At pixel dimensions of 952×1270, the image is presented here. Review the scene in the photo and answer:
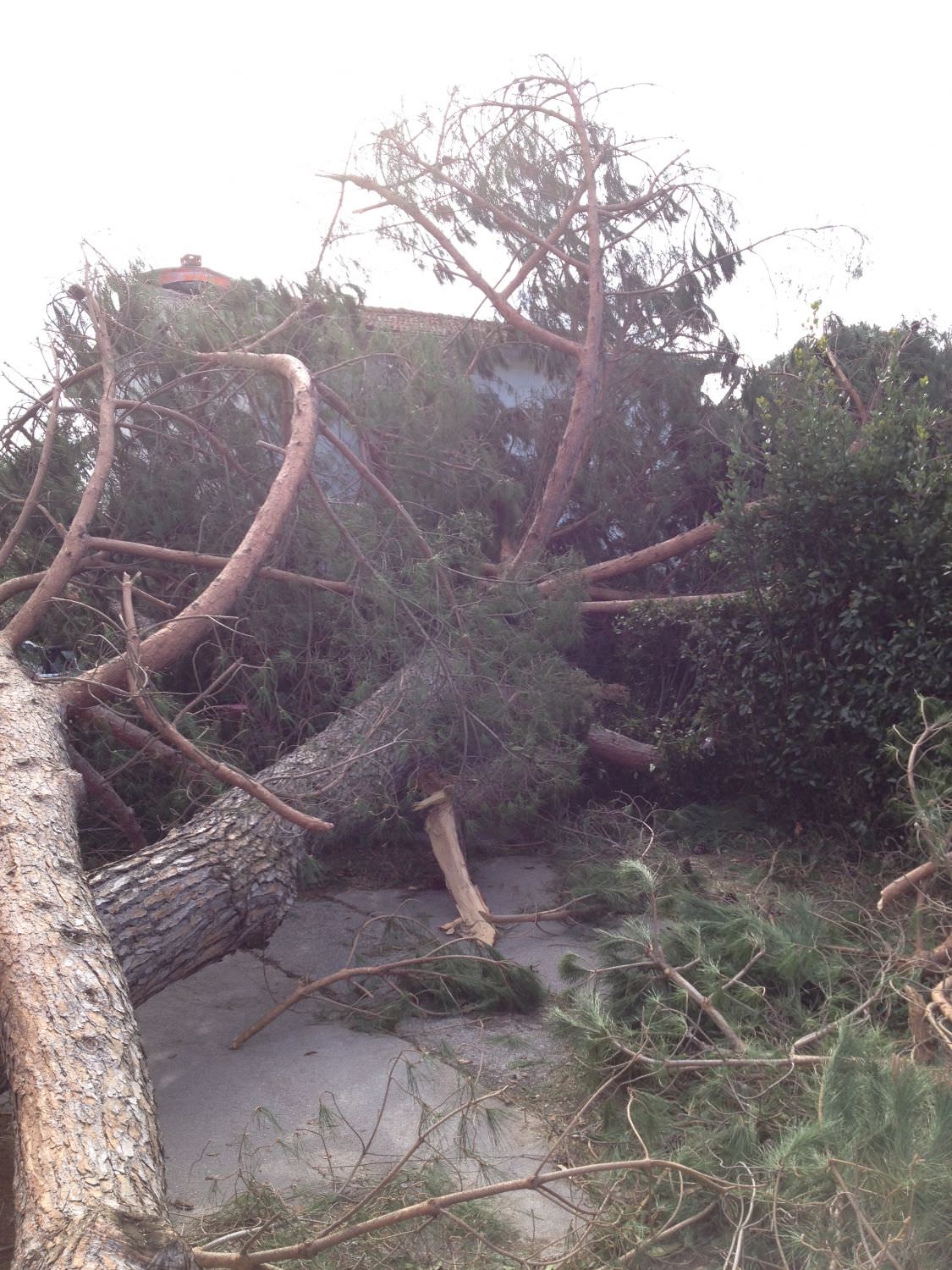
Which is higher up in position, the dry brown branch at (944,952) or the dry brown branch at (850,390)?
the dry brown branch at (850,390)

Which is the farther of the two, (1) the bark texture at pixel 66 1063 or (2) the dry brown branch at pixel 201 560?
(2) the dry brown branch at pixel 201 560

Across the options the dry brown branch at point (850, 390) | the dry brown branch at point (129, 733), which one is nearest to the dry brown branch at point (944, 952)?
the dry brown branch at point (129, 733)

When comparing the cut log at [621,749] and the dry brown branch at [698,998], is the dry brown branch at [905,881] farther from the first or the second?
the cut log at [621,749]

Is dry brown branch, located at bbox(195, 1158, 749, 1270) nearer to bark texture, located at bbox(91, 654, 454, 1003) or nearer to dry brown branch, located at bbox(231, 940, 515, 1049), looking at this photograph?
bark texture, located at bbox(91, 654, 454, 1003)

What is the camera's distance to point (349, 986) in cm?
415

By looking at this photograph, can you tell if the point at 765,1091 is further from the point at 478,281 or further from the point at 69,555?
the point at 478,281

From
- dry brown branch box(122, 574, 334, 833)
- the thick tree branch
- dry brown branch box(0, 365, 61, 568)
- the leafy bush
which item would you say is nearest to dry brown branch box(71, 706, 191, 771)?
dry brown branch box(122, 574, 334, 833)

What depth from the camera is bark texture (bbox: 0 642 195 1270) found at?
5.68 ft

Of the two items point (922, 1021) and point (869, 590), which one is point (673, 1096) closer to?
point (922, 1021)

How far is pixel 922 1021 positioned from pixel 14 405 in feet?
17.3

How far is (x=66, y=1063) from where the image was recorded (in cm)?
218

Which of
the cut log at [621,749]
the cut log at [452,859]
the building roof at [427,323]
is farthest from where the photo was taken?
the building roof at [427,323]

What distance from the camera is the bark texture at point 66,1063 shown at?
173cm

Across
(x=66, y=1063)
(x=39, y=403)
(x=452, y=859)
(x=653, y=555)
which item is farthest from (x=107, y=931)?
(x=653, y=555)
